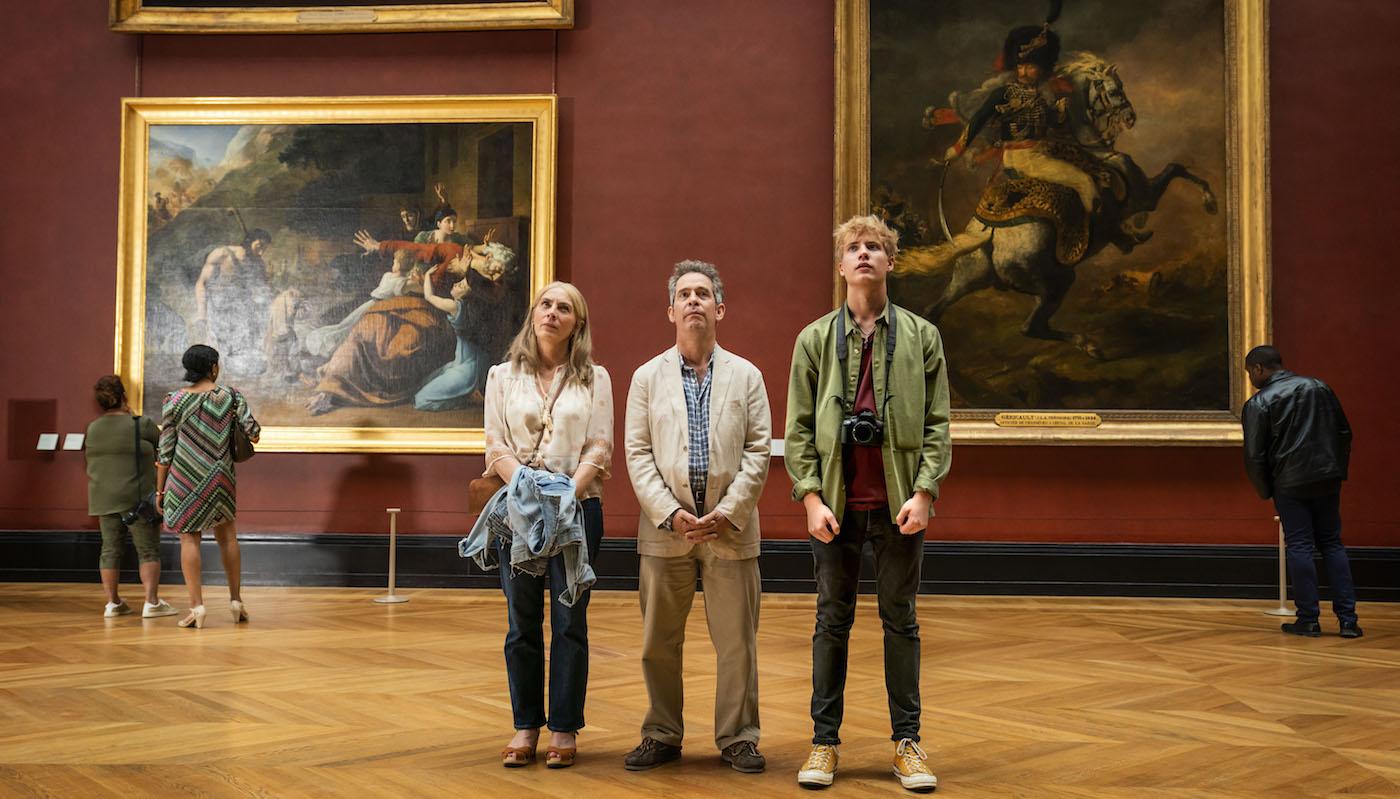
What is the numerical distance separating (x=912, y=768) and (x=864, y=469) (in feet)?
2.94

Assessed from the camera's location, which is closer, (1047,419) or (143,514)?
(143,514)

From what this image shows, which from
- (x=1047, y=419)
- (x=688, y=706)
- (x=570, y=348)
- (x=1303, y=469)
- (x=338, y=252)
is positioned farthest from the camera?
(x=338, y=252)

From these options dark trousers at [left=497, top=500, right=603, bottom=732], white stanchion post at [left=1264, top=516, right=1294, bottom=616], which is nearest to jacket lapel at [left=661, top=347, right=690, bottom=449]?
dark trousers at [left=497, top=500, right=603, bottom=732]

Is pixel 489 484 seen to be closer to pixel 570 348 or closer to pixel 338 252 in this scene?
pixel 570 348

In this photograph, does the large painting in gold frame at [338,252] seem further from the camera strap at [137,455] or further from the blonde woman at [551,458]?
the blonde woman at [551,458]

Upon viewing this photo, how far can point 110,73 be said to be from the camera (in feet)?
27.6

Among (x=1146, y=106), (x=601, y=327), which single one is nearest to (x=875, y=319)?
(x=601, y=327)

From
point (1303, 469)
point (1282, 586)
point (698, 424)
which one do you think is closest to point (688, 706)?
point (698, 424)

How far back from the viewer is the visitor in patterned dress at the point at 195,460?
6.12 metres

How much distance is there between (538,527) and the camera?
10.8 ft

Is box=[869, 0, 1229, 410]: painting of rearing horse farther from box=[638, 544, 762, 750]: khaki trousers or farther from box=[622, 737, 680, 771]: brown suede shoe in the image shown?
box=[622, 737, 680, 771]: brown suede shoe

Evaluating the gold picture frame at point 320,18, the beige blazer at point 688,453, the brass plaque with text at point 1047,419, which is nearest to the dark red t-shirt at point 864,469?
the beige blazer at point 688,453

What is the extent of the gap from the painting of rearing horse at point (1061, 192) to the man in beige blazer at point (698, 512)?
4744 mm

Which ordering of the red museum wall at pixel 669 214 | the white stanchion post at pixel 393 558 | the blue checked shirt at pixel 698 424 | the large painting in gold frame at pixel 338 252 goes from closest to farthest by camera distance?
the blue checked shirt at pixel 698 424 → the white stanchion post at pixel 393 558 → the red museum wall at pixel 669 214 → the large painting in gold frame at pixel 338 252
